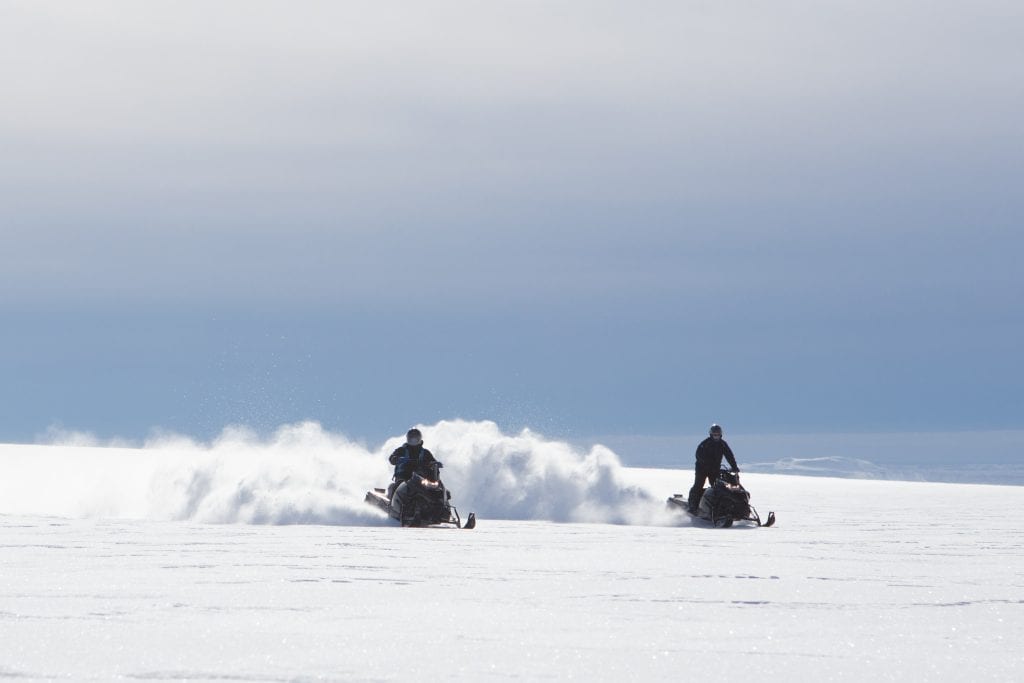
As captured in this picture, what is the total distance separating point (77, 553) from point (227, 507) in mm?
10683

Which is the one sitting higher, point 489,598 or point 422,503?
point 422,503

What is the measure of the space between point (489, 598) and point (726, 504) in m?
15.1

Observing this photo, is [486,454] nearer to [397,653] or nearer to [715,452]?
[715,452]

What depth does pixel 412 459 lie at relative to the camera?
25.4 m

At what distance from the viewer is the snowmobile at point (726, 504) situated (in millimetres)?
27062

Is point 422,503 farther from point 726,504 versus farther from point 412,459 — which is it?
point 726,504

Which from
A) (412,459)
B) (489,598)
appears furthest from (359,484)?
(489,598)

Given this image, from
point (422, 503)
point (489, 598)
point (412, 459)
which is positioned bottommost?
point (489, 598)

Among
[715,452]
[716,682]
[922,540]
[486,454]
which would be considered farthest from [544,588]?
[486,454]

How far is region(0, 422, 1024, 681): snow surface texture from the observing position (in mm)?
9086

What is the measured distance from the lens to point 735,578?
15.2 m

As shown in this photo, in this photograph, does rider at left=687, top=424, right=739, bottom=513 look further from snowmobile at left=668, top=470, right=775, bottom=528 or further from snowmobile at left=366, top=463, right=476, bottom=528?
snowmobile at left=366, top=463, right=476, bottom=528

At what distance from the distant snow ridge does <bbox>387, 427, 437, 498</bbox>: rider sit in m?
1.66

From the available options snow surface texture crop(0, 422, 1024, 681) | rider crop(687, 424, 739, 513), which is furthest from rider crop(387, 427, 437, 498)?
rider crop(687, 424, 739, 513)
